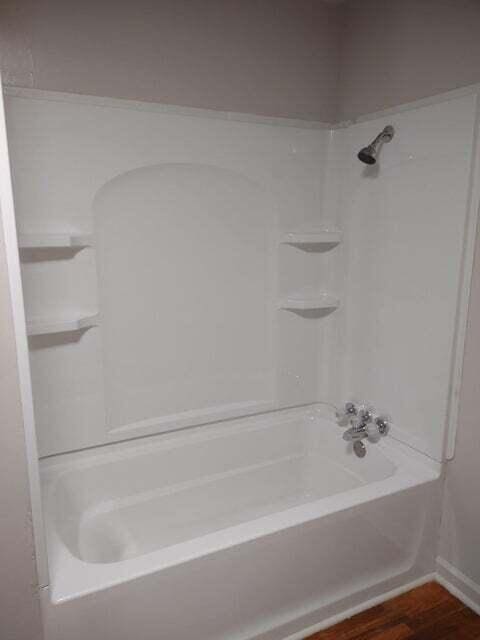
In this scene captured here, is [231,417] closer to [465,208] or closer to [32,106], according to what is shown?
[465,208]

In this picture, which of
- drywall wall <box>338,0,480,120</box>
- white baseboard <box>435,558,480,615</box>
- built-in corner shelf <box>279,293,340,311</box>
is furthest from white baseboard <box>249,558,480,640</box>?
drywall wall <box>338,0,480,120</box>

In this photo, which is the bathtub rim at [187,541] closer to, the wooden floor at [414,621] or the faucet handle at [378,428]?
the faucet handle at [378,428]

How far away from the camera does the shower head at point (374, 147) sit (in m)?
2.00

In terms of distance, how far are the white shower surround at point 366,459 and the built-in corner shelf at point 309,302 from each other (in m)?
0.07

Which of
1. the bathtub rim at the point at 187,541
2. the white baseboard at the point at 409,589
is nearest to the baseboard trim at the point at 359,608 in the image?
the white baseboard at the point at 409,589

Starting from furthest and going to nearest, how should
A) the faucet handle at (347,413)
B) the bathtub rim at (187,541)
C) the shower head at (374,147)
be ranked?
the faucet handle at (347,413) → the shower head at (374,147) → the bathtub rim at (187,541)

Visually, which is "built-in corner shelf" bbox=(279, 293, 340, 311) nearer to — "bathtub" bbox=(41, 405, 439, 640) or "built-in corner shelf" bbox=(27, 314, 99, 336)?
"bathtub" bbox=(41, 405, 439, 640)

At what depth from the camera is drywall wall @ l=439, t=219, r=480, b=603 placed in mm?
1829

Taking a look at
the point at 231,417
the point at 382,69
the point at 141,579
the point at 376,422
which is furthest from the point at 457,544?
the point at 382,69

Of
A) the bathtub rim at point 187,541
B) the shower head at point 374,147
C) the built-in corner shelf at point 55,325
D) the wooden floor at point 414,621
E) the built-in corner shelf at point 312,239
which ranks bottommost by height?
the wooden floor at point 414,621

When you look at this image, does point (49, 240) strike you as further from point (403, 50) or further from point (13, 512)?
point (403, 50)

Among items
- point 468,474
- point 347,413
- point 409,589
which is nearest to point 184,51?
point 347,413

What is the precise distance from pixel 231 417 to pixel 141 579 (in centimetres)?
108

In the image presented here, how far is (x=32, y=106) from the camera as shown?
5.71ft
